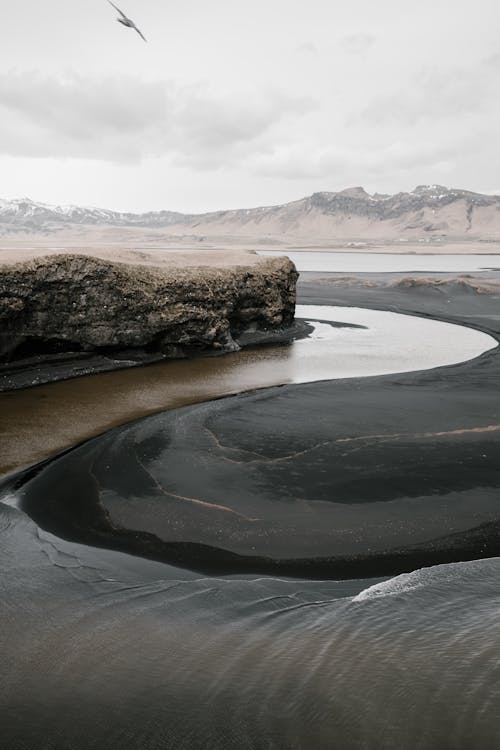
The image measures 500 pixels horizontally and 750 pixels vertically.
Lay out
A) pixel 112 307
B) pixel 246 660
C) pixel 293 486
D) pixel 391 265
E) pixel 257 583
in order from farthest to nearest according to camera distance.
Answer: pixel 391 265 < pixel 112 307 < pixel 293 486 < pixel 257 583 < pixel 246 660

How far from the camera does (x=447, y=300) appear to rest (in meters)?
35.2

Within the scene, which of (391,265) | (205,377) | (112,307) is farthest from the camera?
(391,265)

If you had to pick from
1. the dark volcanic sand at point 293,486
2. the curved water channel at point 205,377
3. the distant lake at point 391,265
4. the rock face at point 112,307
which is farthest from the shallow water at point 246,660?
the distant lake at point 391,265

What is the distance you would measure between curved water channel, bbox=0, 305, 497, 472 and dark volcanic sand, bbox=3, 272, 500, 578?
109 cm

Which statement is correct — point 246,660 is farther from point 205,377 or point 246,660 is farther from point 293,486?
point 205,377

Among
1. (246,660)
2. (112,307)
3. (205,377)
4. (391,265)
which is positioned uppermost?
(391,265)

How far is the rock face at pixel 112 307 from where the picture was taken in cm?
1560

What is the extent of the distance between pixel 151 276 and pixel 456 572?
568 inches

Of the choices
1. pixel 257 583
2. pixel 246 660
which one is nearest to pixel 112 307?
pixel 257 583

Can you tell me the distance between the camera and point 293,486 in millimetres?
8094

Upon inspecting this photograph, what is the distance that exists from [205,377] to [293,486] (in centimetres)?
821

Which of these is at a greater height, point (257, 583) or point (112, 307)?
point (112, 307)

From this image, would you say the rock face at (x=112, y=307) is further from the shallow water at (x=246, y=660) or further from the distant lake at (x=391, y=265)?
the distant lake at (x=391, y=265)

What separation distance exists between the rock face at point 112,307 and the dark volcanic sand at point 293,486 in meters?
6.33
